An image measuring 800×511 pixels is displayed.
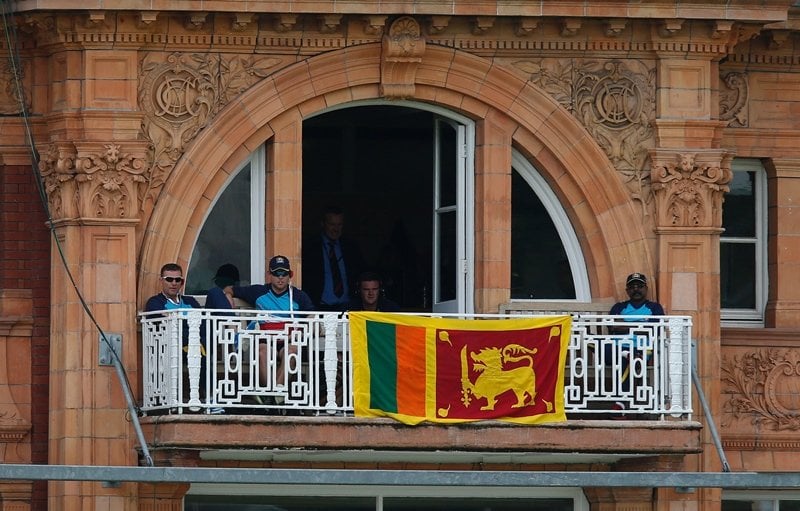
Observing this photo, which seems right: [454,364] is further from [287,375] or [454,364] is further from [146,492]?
[146,492]

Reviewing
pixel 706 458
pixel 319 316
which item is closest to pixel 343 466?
pixel 319 316

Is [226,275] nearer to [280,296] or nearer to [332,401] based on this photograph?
[280,296]

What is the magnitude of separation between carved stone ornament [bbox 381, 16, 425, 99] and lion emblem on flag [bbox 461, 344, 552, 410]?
9.35ft

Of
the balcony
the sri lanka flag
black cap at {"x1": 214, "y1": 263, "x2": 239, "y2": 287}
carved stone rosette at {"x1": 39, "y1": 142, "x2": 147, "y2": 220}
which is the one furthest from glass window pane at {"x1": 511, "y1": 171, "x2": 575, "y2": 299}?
carved stone rosette at {"x1": 39, "y1": 142, "x2": 147, "y2": 220}

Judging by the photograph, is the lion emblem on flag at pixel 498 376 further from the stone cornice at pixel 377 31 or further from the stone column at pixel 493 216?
the stone cornice at pixel 377 31

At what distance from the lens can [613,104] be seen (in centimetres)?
2531

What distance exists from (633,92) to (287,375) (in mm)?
4778

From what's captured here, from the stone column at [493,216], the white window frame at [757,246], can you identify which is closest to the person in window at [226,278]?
the stone column at [493,216]

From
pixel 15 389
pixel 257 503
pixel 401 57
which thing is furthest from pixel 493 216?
pixel 15 389

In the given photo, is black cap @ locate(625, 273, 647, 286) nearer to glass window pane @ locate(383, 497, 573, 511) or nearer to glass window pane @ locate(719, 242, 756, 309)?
glass window pane @ locate(719, 242, 756, 309)

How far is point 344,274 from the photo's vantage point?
26.1m

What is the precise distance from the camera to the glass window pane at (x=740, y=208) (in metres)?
26.8

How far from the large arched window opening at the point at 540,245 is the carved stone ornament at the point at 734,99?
85.8 inches

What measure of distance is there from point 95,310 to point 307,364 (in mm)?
2103
